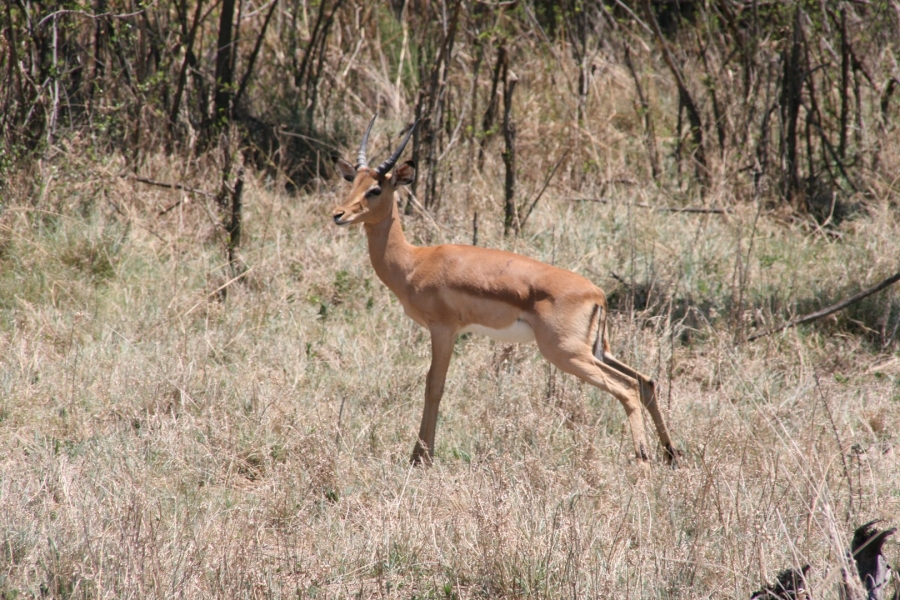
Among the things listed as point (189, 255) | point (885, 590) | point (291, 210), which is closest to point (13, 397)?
point (189, 255)

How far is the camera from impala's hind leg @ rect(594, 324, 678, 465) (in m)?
4.75

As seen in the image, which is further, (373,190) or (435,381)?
(373,190)

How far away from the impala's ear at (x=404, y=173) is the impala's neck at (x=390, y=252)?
19 centimetres

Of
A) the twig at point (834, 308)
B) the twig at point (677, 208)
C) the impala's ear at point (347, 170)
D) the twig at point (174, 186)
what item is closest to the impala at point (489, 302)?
the impala's ear at point (347, 170)

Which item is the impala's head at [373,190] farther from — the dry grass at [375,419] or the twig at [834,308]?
the twig at [834,308]

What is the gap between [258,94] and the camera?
364 inches

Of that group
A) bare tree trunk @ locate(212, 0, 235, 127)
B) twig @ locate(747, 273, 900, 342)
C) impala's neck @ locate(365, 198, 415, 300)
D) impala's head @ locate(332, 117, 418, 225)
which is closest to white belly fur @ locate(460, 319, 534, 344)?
impala's neck @ locate(365, 198, 415, 300)

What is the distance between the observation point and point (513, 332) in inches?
191

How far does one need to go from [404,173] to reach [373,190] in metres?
0.25

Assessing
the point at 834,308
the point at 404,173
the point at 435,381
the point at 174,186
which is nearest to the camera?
the point at 435,381

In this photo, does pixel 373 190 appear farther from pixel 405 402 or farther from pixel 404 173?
pixel 405 402

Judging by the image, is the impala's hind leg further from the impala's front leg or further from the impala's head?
the impala's head

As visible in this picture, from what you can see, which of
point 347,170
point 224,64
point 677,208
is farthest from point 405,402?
point 224,64

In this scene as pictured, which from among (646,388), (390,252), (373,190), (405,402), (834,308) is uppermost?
(373,190)
